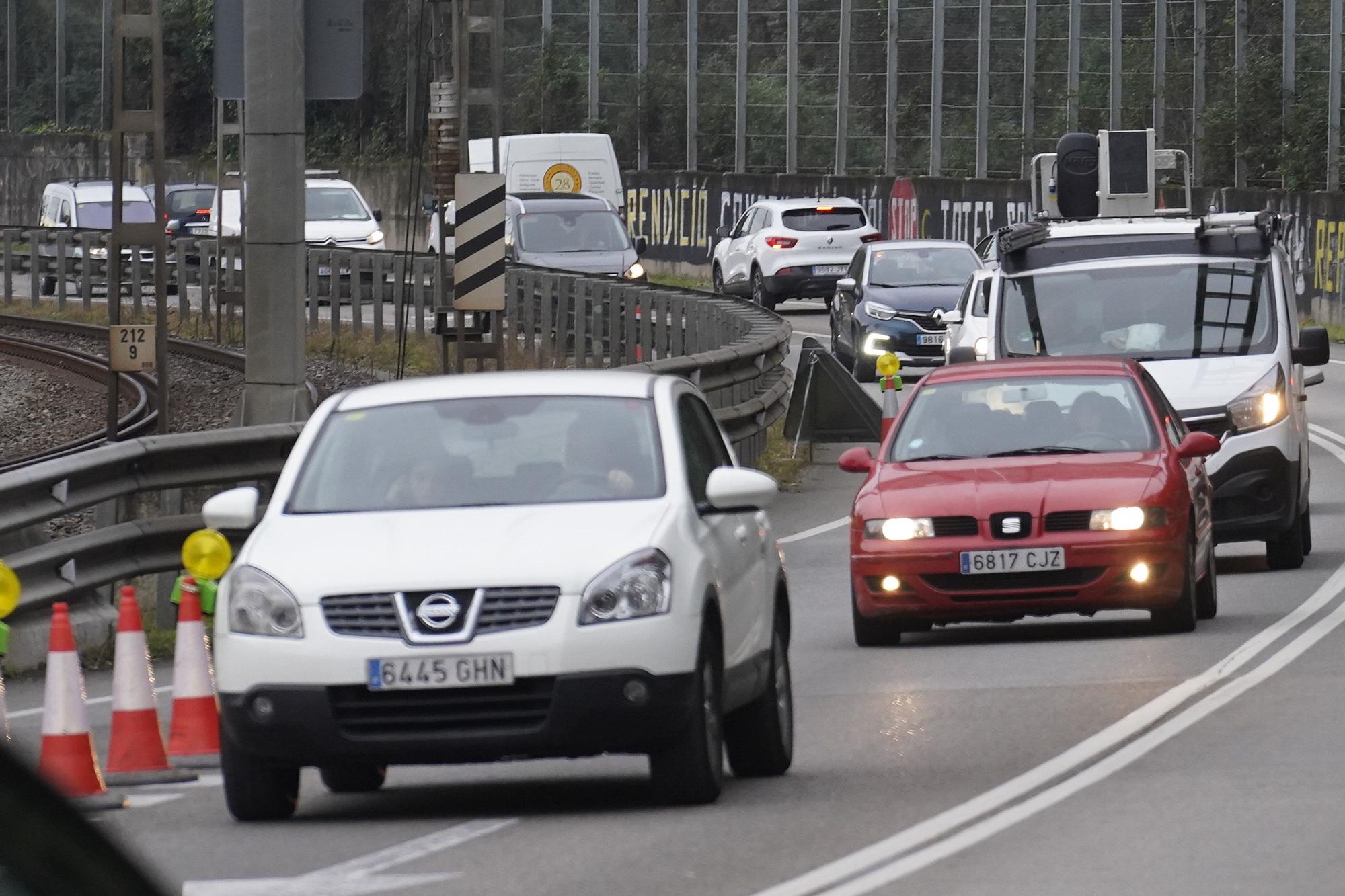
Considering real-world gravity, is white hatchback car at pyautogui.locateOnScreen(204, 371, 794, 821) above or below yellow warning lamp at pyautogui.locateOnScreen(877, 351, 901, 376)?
above

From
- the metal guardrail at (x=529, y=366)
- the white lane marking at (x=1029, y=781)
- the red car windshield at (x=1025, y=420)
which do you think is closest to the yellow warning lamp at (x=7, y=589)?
the white lane marking at (x=1029, y=781)

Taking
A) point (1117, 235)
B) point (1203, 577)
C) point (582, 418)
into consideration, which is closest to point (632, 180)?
point (1117, 235)

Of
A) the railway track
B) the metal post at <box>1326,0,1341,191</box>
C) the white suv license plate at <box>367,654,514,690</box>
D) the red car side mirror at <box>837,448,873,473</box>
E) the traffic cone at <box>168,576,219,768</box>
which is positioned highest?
the metal post at <box>1326,0,1341,191</box>

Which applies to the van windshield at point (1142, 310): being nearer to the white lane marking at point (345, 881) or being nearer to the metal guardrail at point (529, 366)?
the metal guardrail at point (529, 366)

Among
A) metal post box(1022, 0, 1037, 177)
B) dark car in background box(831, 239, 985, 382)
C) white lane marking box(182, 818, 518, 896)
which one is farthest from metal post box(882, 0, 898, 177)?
white lane marking box(182, 818, 518, 896)

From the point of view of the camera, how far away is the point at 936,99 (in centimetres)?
5372

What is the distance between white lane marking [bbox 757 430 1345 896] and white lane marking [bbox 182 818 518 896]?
919mm

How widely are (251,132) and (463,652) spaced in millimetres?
7486

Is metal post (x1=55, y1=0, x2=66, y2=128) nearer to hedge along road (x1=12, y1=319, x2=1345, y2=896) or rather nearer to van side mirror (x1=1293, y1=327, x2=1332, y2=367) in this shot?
van side mirror (x1=1293, y1=327, x2=1332, y2=367)

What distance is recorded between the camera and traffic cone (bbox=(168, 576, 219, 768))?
8.93 m

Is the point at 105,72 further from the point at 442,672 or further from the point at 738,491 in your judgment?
the point at 442,672

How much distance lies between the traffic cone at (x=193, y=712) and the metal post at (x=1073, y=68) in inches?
1703

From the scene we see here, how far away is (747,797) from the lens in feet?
26.8

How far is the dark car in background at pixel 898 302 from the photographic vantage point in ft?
105
